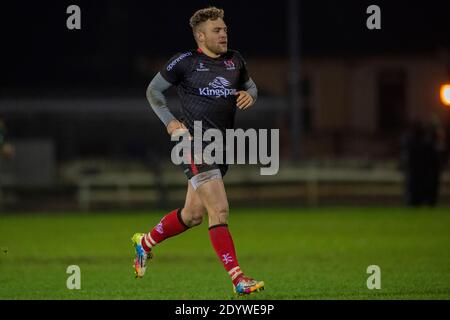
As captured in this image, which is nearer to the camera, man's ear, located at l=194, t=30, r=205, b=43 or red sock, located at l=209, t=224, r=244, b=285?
red sock, located at l=209, t=224, r=244, b=285

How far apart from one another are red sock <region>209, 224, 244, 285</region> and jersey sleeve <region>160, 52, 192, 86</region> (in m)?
1.40

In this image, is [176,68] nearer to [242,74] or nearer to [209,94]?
[209,94]

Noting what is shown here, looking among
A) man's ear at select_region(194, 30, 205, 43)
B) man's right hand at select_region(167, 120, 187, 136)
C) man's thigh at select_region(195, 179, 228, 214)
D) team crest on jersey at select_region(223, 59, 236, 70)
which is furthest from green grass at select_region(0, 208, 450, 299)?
man's ear at select_region(194, 30, 205, 43)

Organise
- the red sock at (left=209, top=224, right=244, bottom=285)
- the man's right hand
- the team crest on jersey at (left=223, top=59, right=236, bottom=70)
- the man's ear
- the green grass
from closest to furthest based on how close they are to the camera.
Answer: the red sock at (left=209, top=224, right=244, bottom=285)
the man's right hand
the man's ear
the team crest on jersey at (left=223, top=59, right=236, bottom=70)
the green grass

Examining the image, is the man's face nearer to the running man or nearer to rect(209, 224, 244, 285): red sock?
the running man

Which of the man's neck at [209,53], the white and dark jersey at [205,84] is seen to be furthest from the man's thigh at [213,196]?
the man's neck at [209,53]

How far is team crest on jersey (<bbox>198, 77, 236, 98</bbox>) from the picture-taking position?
11242 mm

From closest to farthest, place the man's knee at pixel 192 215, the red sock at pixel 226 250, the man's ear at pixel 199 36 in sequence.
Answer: the red sock at pixel 226 250 < the man's ear at pixel 199 36 < the man's knee at pixel 192 215

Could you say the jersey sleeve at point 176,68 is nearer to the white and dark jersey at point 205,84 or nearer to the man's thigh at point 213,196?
the white and dark jersey at point 205,84

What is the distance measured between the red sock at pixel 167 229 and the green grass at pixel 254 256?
0.48 m

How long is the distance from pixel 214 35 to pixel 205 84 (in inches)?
17.6

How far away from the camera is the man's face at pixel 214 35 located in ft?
36.7

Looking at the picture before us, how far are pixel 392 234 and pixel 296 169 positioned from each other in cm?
1202
